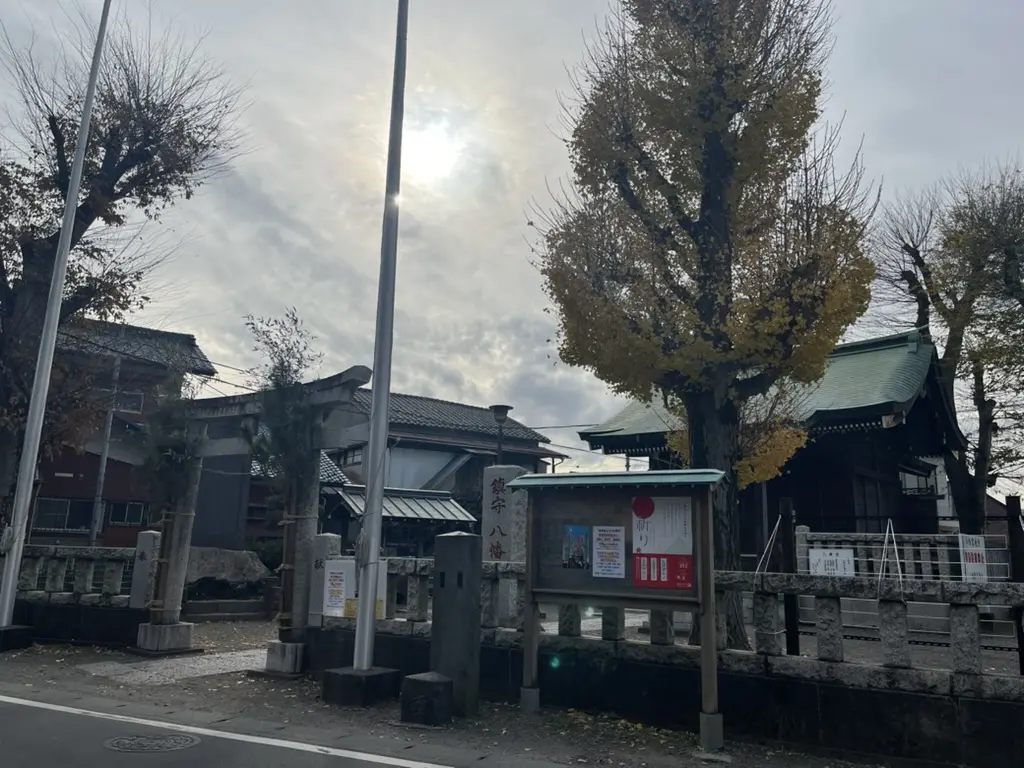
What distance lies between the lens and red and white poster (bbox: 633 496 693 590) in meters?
7.12

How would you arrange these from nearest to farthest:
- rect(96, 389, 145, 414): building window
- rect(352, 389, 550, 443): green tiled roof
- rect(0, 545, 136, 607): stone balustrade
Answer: rect(0, 545, 136, 607): stone balustrade → rect(96, 389, 145, 414): building window → rect(352, 389, 550, 443): green tiled roof

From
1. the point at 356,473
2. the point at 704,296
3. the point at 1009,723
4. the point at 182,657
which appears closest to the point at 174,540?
the point at 182,657

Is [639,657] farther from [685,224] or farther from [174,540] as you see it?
→ [174,540]

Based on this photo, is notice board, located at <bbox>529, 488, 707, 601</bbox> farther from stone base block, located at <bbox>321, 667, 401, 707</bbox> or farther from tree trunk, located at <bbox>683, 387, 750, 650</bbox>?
tree trunk, located at <bbox>683, 387, 750, 650</bbox>

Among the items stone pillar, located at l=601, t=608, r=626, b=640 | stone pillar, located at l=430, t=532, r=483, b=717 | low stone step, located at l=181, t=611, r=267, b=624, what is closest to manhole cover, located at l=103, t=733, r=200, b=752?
stone pillar, located at l=430, t=532, r=483, b=717

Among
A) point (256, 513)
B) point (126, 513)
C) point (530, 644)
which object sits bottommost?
point (530, 644)

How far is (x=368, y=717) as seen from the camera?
7.92 metres

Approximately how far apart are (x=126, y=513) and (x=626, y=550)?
21612 mm

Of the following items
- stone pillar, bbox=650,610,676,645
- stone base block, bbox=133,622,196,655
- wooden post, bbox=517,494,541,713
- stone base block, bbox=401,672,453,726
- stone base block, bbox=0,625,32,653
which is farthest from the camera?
stone base block, bbox=133,622,196,655

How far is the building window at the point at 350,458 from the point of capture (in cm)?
2978

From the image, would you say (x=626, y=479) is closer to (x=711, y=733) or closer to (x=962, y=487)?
(x=711, y=733)

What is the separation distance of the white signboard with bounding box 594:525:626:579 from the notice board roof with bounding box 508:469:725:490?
18.6 inches

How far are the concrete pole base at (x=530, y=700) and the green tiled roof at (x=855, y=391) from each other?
7169mm

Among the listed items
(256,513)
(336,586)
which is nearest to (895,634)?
(336,586)
